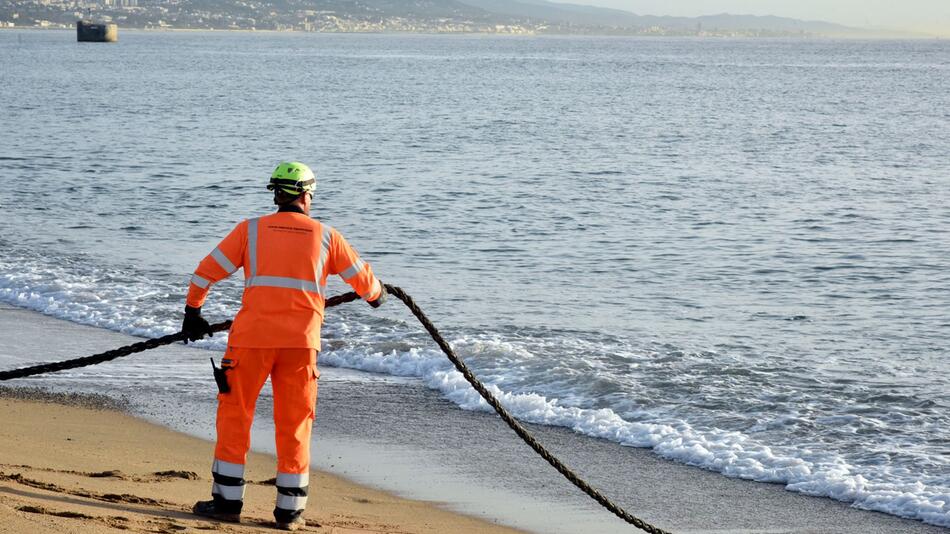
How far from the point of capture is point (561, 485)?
805 centimetres

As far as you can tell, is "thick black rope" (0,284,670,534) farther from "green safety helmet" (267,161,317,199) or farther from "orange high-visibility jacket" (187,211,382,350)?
"green safety helmet" (267,161,317,199)

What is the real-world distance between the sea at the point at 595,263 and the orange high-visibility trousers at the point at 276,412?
11.6 ft

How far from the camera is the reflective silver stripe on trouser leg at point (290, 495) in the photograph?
20.1 feet

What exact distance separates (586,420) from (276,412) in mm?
4006

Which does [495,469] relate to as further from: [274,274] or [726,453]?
[274,274]

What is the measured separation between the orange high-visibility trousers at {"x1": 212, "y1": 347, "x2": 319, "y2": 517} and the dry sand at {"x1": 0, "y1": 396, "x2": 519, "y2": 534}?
0.25m

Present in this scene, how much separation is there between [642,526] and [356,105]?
5542cm

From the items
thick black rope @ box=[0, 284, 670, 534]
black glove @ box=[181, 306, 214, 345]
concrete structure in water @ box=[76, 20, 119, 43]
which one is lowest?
concrete structure in water @ box=[76, 20, 119, 43]

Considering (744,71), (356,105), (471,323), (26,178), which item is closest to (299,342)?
(471,323)

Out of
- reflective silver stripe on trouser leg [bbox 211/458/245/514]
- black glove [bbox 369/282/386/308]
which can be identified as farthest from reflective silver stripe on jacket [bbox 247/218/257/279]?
reflective silver stripe on trouser leg [bbox 211/458/245/514]

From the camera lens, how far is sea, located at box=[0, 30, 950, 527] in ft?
32.3

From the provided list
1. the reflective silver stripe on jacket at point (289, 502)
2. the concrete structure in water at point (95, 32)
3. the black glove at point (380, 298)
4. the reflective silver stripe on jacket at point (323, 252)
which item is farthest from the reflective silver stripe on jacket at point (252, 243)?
the concrete structure in water at point (95, 32)

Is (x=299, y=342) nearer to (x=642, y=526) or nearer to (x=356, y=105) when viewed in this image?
(x=642, y=526)

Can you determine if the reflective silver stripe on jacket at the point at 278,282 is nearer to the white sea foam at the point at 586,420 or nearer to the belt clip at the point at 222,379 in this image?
the belt clip at the point at 222,379
